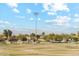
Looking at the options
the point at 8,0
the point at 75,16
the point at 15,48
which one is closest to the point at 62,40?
the point at 75,16

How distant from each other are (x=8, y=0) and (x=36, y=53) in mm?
585

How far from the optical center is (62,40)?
2.61 meters

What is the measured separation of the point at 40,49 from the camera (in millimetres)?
2596

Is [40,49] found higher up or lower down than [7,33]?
lower down

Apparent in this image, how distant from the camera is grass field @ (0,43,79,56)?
8.48ft

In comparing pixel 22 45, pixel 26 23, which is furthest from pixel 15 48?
pixel 26 23

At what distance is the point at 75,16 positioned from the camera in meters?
2.57

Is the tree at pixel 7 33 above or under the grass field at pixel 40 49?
above

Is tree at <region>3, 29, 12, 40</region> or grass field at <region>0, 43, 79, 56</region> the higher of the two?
tree at <region>3, 29, 12, 40</region>

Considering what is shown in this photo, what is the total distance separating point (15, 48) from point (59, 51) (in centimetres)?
43

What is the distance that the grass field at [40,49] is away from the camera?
2.58 m

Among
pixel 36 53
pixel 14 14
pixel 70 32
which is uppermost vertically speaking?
pixel 14 14

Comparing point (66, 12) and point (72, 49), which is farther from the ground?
point (66, 12)

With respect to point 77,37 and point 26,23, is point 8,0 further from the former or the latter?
point 77,37
